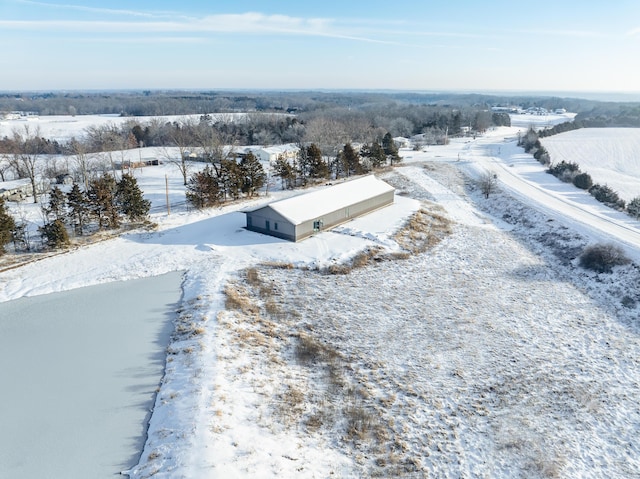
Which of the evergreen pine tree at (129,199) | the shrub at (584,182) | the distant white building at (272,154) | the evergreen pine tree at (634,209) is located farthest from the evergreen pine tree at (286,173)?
the shrub at (584,182)

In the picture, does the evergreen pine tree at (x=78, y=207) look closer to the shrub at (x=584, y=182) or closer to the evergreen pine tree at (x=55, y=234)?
the evergreen pine tree at (x=55, y=234)

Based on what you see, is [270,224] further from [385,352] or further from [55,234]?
[385,352]

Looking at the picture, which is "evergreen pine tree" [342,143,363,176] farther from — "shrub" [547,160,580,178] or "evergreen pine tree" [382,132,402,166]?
"shrub" [547,160,580,178]

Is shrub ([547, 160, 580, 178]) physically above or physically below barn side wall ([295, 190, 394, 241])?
above

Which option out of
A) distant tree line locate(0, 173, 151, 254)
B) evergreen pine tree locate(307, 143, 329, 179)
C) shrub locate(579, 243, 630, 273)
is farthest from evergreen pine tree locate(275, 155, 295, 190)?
shrub locate(579, 243, 630, 273)

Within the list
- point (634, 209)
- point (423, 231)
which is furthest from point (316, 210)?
point (634, 209)

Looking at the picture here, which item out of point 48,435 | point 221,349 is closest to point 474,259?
point 221,349

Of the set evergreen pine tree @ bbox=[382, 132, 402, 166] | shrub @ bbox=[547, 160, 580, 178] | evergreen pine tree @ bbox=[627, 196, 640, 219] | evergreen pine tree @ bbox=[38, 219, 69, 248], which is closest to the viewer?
evergreen pine tree @ bbox=[38, 219, 69, 248]
